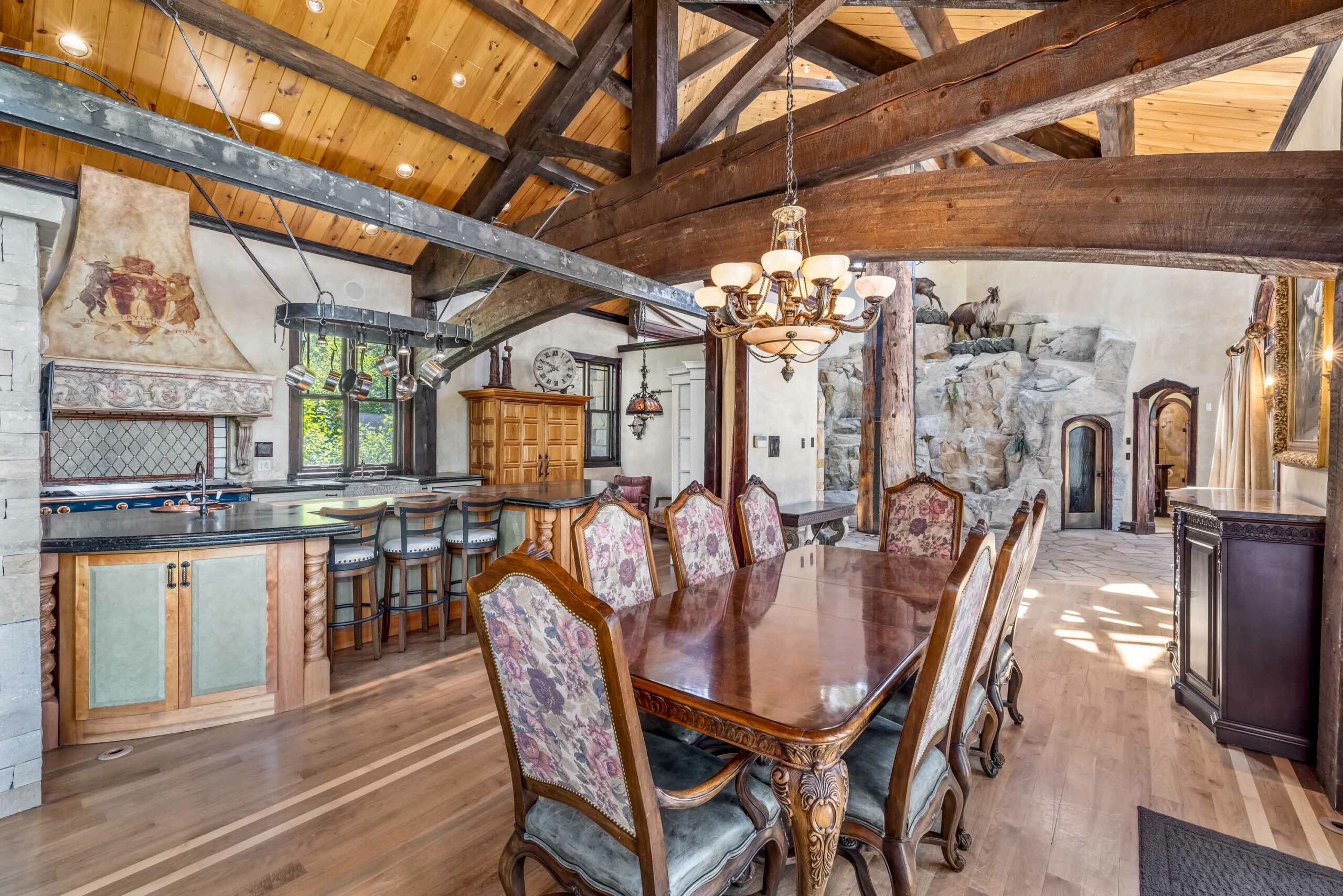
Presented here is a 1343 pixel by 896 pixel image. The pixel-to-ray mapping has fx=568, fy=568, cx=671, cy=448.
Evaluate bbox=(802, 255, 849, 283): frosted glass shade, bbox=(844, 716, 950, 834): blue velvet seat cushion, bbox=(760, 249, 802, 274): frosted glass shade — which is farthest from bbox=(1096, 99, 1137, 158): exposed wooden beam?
bbox=(844, 716, 950, 834): blue velvet seat cushion

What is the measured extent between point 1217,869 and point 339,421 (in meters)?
6.91

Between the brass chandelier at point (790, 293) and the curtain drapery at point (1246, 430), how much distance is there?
11.2 feet

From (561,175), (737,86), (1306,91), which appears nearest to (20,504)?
(737,86)

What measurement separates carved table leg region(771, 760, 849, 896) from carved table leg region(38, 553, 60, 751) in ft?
9.77

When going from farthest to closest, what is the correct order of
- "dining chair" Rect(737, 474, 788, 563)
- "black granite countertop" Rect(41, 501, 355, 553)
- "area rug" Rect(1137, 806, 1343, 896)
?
1. "dining chair" Rect(737, 474, 788, 563)
2. "black granite countertop" Rect(41, 501, 355, 553)
3. "area rug" Rect(1137, 806, 1343, 896)

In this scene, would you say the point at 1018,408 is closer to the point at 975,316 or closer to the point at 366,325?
the point at 975,316

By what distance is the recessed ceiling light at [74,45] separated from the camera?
11.3 feet

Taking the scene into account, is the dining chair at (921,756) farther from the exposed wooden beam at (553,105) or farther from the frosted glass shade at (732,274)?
the exposed wooden beam at (553,105)

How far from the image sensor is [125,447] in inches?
182

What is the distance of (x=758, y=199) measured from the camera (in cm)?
334

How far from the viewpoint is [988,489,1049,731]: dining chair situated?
2.10 metres

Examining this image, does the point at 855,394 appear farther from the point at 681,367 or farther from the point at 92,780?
the point at 92,780

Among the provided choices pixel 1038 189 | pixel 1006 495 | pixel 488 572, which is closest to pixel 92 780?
pixel 488 572

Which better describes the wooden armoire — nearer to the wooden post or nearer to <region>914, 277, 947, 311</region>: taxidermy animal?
the wooden post
